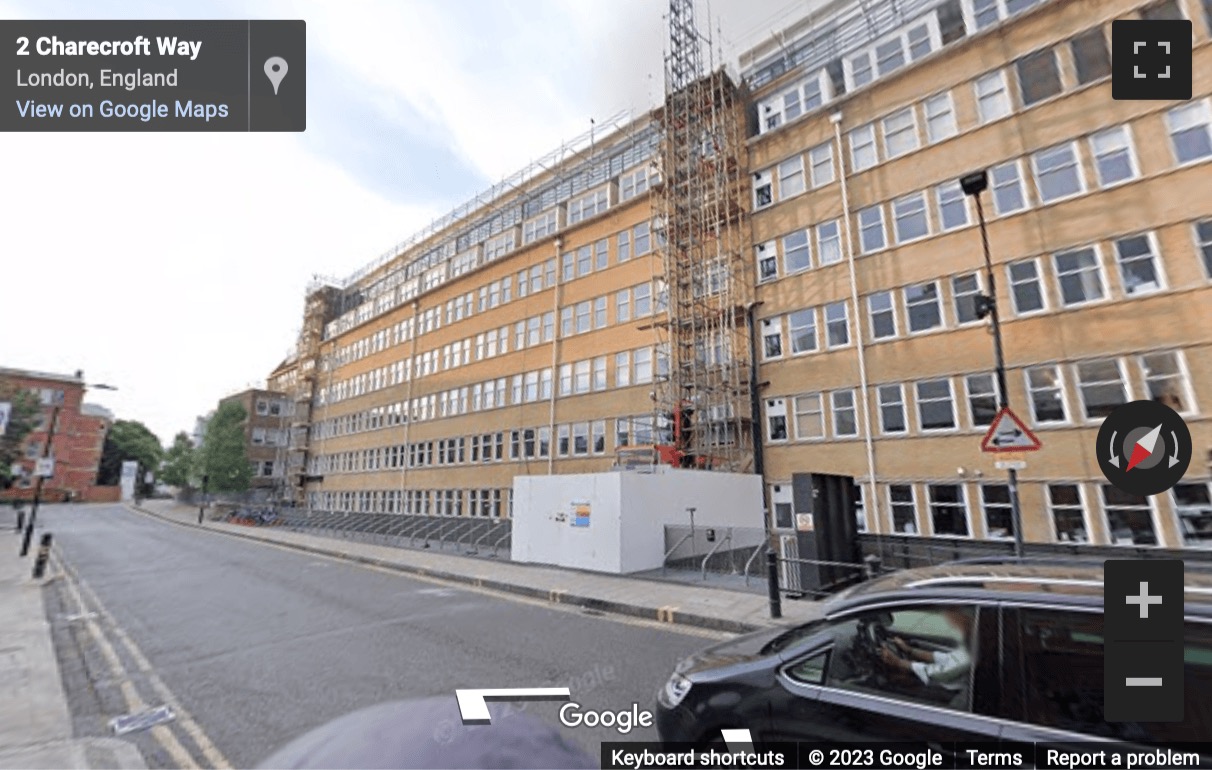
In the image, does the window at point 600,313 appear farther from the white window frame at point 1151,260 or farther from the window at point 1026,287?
the white window frame at point 1151,260

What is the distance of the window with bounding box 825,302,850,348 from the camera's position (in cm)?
1873

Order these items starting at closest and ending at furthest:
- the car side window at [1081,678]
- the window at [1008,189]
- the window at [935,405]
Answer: the car side window at [1081,678]
the window at [1008,189]
the window at [935,405]

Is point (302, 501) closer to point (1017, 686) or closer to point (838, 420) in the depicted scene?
point (838, 420)

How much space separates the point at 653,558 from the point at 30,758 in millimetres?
11349

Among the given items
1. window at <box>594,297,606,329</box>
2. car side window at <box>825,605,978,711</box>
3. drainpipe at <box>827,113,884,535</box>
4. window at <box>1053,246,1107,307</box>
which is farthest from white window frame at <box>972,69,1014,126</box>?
car side window at <box>825,605,978,711</box>

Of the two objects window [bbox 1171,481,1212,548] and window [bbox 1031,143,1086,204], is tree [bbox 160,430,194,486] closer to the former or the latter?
window [bbox 1031,143,1086,204]

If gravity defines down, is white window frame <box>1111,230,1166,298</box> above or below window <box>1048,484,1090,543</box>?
above

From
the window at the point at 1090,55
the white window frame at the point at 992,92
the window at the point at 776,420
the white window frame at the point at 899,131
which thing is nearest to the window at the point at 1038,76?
the white window frame at the point at 992,92

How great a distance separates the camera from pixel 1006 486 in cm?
1502

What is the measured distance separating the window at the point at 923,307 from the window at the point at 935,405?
6.00 ft

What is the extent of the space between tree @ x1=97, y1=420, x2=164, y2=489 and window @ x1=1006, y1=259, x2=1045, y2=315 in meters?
98.9

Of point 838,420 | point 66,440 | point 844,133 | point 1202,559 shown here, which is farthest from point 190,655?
point 66,440

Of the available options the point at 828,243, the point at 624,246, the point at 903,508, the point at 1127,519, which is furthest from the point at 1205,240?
the point at 624,246

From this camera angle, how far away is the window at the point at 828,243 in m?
19.4
